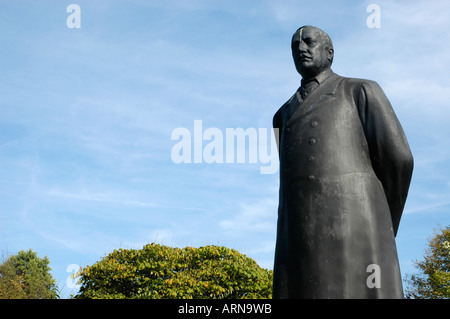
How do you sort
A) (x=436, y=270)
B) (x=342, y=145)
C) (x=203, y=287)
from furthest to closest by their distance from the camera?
(x=436, y=270) → (x=203, y=287) → (x=342, y=145)

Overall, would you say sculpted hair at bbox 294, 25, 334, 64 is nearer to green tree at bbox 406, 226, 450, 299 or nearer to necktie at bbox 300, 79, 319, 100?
necktie at bbox 300, 79, 319, 100

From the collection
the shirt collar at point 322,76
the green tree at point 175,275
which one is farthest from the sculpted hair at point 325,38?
the green tree at point 175,275

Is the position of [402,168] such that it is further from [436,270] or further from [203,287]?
[436,270]

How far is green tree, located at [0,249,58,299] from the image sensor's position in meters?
37.2

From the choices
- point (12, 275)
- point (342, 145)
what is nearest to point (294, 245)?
point (342, 145)

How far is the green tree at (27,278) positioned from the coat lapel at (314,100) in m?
33.3

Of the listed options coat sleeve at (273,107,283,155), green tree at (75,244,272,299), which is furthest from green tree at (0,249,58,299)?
coat sleeve at (273,107,283,155)

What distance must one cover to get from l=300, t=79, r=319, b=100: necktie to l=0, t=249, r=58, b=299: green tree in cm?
3328

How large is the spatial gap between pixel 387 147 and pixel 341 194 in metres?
0.72

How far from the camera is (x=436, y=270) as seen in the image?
38844mm
